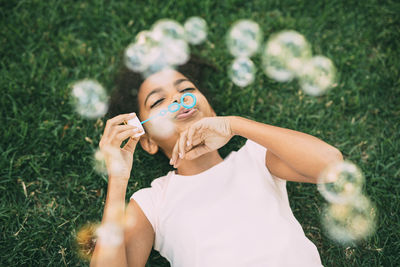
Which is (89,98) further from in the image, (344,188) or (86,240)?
(344,188)

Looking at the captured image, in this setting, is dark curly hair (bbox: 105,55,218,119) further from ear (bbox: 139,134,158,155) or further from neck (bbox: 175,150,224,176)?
neck (bbox: 175,150,224,176)

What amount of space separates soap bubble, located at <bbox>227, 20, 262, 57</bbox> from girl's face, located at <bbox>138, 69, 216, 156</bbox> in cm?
83

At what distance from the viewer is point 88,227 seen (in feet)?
7.47

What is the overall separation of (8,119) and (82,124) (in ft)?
1.73

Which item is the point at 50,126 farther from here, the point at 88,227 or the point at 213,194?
the point at 213,194

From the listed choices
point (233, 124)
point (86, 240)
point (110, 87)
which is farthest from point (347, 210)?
point (110, 87)

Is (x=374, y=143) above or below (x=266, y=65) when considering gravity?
below

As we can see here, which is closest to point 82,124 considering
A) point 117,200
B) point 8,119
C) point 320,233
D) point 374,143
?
point 8,119

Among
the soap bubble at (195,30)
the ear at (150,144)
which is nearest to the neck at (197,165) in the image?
the ear at (150,144)

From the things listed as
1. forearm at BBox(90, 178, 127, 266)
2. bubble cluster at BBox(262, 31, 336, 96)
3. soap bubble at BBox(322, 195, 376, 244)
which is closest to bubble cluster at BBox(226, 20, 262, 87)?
bubble cluster at BBox(262, 31, 336, 96)

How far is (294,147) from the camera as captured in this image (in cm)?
180

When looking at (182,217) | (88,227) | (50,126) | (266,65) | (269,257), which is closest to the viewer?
(269,257)

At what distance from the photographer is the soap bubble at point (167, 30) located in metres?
2.83

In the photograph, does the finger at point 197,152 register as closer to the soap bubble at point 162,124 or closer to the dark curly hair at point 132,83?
the soap bubble at point 162,124
